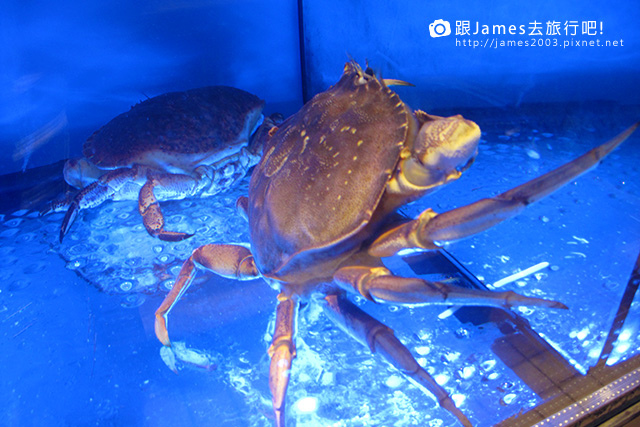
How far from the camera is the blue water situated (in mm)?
1046

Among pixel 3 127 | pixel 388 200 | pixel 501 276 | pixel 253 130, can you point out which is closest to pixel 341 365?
pixel 388 200

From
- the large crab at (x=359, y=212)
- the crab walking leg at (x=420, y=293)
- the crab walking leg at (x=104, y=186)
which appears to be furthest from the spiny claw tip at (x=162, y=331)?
the crab walking leg at (x=104, y=186)

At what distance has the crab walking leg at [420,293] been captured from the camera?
75 centimetres

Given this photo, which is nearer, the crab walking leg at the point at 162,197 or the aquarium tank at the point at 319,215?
the aquarium tank at the point at 319,215

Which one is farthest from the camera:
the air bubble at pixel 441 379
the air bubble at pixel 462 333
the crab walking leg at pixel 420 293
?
the air bubble at pixel 462 333

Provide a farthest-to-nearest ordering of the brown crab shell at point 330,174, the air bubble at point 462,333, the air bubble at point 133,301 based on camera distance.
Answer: the air bubble at point 133,301 < the air bubble at point 462,333 < the brown crab shell at point 330,174

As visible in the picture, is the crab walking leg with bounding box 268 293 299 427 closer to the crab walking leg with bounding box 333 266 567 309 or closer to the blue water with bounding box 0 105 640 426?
the blue water with bounding box 0 105 640 426

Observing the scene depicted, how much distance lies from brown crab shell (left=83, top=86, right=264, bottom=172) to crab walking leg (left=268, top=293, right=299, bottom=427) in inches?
53.2

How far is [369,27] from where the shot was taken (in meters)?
2.38

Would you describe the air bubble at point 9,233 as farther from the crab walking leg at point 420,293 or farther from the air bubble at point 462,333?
the air bubble at point 462,333

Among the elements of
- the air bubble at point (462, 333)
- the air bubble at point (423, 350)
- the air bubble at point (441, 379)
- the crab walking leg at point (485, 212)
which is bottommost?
the air bubble at point (441, 379)

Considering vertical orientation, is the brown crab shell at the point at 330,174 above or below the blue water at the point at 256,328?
above

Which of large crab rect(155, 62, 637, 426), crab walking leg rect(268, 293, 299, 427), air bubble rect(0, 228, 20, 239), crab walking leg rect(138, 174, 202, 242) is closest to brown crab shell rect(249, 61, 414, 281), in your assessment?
large crab rect(155, 62, 637, 426)

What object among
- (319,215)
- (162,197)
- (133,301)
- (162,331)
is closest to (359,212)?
(319,215)
